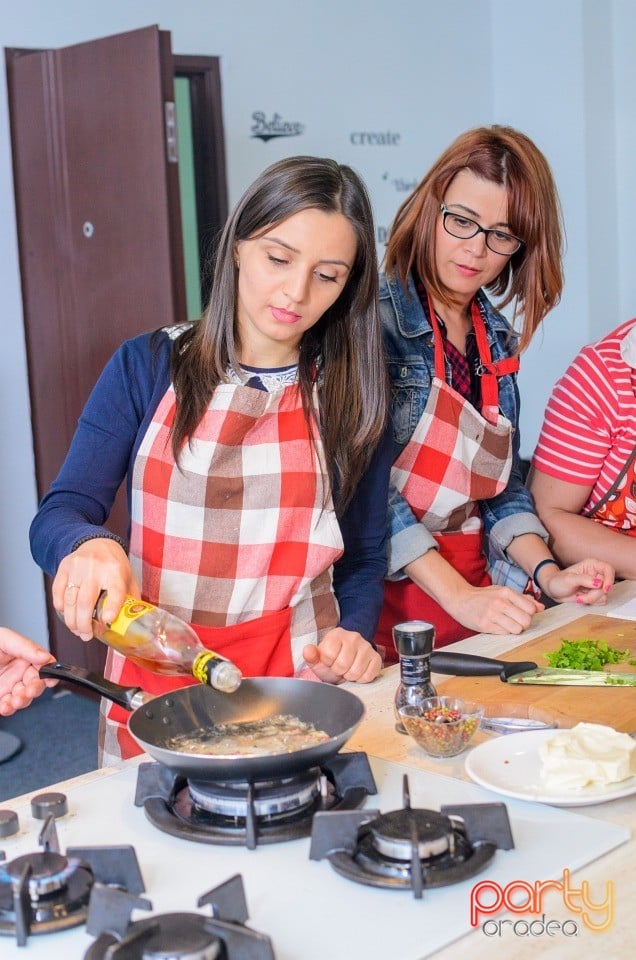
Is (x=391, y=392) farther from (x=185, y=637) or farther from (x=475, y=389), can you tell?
(x=185, y=637)

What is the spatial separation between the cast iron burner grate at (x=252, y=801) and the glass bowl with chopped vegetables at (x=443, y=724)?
4.4 inches

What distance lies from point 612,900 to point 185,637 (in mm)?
601

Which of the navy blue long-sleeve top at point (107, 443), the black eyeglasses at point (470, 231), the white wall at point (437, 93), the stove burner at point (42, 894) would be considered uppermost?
the white wall at point (437, 93)

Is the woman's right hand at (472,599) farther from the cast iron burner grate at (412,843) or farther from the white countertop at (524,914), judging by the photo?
the cast iron burner grate at (412,843)

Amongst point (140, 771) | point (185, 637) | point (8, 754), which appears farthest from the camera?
point (8, 754)

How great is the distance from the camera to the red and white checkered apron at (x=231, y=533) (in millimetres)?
1664

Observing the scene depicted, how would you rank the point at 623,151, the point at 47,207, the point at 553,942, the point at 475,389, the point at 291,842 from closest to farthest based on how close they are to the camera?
the point at 553,942
the point at 291,842
the point at 475,389
the point at 47,207
the point at 623,151

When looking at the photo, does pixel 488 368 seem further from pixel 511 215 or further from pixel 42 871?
pixel 42 871

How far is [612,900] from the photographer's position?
94 cm

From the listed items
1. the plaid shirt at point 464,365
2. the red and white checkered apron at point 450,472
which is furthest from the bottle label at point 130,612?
the plaid shirt at point 464,365

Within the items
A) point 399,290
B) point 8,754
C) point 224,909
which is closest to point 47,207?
point 8,754

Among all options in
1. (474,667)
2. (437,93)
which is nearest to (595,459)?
(474,667)

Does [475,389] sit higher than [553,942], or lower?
higher

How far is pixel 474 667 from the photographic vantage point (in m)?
1.55
